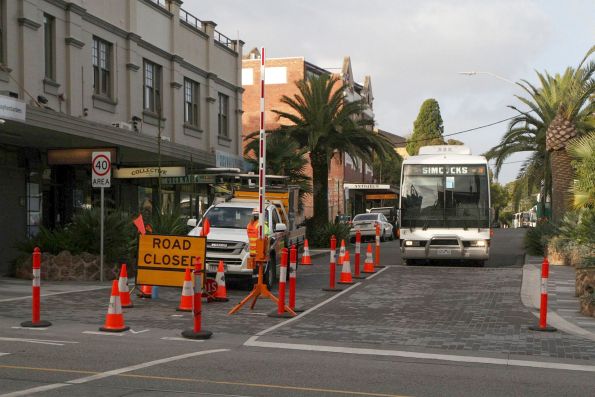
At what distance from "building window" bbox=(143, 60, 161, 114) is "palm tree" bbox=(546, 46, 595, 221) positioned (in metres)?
14.0

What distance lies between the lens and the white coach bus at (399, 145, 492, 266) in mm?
22281

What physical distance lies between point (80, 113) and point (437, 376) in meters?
17.0

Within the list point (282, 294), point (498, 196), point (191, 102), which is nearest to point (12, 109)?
point (282, 294)

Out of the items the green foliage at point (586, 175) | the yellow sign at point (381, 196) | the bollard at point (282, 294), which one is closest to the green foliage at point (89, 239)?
the bollard at point (282, 294)

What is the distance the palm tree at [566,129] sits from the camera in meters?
26.1

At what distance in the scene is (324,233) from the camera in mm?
33594

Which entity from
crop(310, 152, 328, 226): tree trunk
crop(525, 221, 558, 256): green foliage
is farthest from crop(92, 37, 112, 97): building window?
crop(525, 221, 558, 256): green foliage

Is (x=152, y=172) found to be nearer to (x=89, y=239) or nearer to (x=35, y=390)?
(x=89, y=239)

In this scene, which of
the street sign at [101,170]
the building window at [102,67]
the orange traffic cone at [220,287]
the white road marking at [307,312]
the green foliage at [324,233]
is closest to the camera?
the white road marking at [307,312]

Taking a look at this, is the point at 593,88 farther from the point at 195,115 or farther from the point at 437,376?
the point at 437,376

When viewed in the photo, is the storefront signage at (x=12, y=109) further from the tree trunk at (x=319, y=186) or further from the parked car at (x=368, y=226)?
the parked car at (x=368, y=226)

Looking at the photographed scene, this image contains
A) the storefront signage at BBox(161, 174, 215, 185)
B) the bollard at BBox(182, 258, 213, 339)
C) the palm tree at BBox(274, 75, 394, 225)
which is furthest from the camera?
the palm tree at BBox(274, 75, 394, 225)

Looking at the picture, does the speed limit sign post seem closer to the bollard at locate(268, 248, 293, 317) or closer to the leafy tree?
the bollard at locate(268, 248, 293, 317)

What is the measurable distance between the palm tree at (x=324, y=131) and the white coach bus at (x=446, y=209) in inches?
401
